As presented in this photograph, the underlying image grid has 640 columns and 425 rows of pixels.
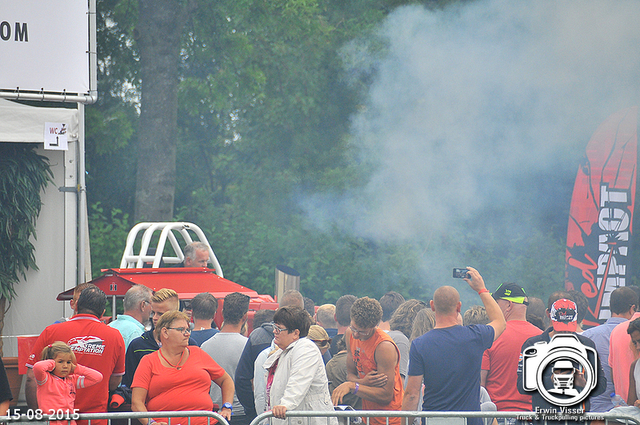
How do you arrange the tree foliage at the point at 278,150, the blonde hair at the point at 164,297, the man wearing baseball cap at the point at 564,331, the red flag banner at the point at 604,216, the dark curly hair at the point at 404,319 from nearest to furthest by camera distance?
the man wearing baseball cap at the point at 564,331, the blonde hair at the point at 164,297, the dark curly hair at the point at 404,319, the red flag banner at the point at 604,216, the tree foliage at the point at 278,150

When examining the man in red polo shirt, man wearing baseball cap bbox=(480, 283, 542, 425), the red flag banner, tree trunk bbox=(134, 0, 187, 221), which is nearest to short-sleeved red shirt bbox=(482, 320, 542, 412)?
man wearing baseball cap bbox=(480, 283, 542, 425)

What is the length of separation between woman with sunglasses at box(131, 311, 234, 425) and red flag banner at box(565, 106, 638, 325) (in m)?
6.32

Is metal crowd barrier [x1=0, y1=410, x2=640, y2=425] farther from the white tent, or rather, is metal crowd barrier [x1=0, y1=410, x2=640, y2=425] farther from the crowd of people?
the white tent

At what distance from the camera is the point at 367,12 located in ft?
50.4

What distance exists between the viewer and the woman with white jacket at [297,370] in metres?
3.76

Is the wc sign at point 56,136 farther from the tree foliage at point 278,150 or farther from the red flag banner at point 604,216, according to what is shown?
the tree foliage at point 278,150

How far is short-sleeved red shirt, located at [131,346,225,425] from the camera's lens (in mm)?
3830

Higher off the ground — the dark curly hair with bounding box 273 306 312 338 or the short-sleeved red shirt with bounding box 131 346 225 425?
the dark curly hair with bounding box 273 306 312 338

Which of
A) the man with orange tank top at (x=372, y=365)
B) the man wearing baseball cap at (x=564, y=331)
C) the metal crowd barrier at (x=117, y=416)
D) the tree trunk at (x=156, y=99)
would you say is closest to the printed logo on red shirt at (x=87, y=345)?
the metal crowd barrier at (x=117, y=416)

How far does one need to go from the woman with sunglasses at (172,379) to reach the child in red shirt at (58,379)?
32cm

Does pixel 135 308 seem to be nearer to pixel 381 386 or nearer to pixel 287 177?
pixel 381 386

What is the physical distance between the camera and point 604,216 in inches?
363

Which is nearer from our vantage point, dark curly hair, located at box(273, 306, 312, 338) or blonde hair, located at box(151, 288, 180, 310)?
dark curly hair, located at box(273, 306, 312, 338)

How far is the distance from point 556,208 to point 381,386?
12.5 meters
